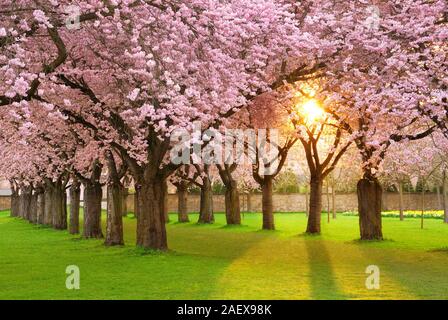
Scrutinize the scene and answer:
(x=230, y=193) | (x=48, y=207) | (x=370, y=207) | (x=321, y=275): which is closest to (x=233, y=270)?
(x=321, y=275)

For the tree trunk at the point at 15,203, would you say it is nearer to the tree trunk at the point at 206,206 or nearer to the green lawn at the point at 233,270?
the tree trunk at the point at 206,206

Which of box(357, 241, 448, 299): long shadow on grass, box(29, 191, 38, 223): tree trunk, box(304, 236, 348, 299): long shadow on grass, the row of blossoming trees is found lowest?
box(357, 241, 448, 299): long shadow on grass

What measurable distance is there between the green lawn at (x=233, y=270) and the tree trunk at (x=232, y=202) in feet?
57.5

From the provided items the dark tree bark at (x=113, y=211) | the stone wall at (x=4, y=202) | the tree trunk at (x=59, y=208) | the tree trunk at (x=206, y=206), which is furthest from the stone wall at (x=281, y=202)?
the dark tree bark at (x=113, y=211)

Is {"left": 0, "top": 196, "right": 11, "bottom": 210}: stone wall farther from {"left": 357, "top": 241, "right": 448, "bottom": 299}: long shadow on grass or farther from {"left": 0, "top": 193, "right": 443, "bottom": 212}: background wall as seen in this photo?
{"left": 357, "top": 241, "right": 448, "bottom": 299}: long shadow on grass

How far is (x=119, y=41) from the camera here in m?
22.5

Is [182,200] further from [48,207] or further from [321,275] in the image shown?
[321,275]

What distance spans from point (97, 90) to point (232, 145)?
2357 cm

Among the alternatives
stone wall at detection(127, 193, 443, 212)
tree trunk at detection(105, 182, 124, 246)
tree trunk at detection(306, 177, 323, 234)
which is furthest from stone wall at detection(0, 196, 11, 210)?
tree trunk at detection(105, 182, 124, 246)

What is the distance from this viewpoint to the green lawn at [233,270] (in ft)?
56.6

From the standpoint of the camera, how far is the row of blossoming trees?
18562 mm

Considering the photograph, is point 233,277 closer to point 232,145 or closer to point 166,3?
point 166,3

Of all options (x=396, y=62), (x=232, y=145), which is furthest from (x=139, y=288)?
(x=232, y=145)

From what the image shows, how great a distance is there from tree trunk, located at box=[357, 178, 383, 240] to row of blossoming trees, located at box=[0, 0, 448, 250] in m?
0.06
